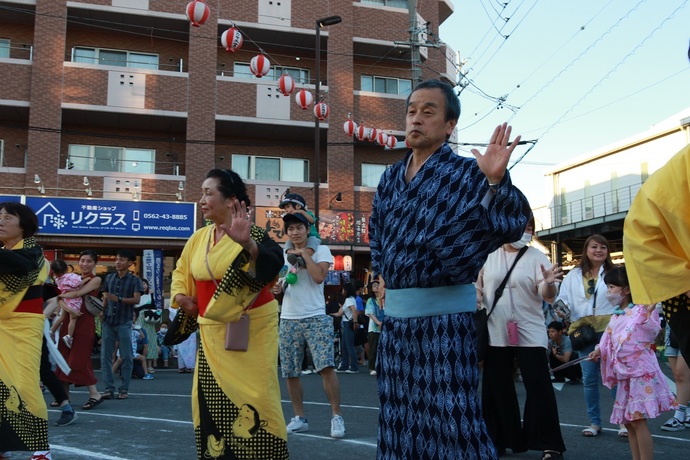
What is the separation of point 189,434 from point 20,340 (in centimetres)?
193

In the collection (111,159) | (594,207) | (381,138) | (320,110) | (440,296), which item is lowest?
(440,296)

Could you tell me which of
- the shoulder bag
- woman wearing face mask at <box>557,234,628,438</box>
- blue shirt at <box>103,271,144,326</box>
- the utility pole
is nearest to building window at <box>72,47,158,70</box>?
the utility pole

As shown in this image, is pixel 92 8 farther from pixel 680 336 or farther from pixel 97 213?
pixel 680 336

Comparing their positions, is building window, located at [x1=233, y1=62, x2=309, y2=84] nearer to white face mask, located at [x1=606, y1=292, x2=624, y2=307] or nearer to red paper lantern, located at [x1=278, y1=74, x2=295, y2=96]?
red paper lantern, located at [x1=278, y1=74, x2=295, y2=96]

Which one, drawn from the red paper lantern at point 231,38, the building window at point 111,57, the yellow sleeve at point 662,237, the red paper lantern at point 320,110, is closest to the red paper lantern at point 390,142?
the red paper lantern at point 320,110

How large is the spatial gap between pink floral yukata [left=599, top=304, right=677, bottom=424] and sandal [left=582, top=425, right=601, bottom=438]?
4.35ft

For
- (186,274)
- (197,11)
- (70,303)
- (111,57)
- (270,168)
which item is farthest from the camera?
(270,168)

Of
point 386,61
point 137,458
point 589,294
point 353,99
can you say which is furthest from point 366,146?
point 137,458

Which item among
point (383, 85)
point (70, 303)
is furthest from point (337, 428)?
point (383, 85)

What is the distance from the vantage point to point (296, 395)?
6441 mm

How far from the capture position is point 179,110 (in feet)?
69.1

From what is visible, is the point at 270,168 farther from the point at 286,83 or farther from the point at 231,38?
the point at 231,38

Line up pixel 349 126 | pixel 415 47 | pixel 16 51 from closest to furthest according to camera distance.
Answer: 1. pixel 415 47
2. pixel 349 126
3. pixel 16 51

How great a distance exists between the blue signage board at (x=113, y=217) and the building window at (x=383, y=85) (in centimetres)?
778
